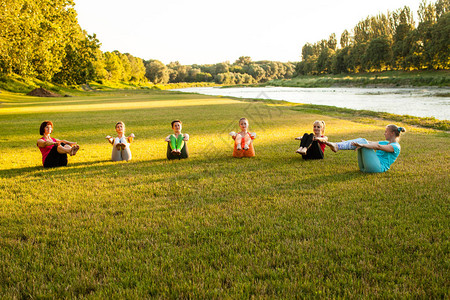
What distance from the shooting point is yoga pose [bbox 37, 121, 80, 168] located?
8.16 metres

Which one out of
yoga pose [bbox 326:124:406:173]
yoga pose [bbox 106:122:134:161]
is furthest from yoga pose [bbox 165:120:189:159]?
yoga pose [bbox 326:124:406:173]

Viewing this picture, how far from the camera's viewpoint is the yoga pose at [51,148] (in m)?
8.16

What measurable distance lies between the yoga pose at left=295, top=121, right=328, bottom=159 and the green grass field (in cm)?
41

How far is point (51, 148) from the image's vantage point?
835cm

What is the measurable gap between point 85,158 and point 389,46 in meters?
119

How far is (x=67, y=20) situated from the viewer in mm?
52469

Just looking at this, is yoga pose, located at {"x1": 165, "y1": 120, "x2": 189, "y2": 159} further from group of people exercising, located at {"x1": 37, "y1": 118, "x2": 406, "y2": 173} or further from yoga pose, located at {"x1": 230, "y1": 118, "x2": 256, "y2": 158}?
yoga pose, located at {"x1": 230, "y1": 118, "x2": 256, "y2": 158}

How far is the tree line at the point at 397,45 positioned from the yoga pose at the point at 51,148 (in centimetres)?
9115

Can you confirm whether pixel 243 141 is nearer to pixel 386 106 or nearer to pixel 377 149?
pixel 377 149

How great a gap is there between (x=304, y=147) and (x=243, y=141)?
70.2 inches

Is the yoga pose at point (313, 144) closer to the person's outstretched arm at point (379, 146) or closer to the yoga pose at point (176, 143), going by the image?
the person's outstretched arm at point (379, 146)

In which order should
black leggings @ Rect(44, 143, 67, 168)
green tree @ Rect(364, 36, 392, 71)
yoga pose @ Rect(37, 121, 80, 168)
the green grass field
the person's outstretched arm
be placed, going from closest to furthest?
the green grass field
the person's outstretched arm
yoga pose @ Rect(37, 121, 80, 168)
black leggings @ Rect(44, 143, 67, 168)
green tree @ Rect(364, 36, 392, 71)

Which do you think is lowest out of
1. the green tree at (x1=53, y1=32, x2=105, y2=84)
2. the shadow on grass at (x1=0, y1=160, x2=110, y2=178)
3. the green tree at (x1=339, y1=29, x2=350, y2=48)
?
the shadow on grass at (x1=0, y1=160, x2=110, y2=178)

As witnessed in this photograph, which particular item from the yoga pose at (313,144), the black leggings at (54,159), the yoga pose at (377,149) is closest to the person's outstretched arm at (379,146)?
the yoga pose at (377,149)
